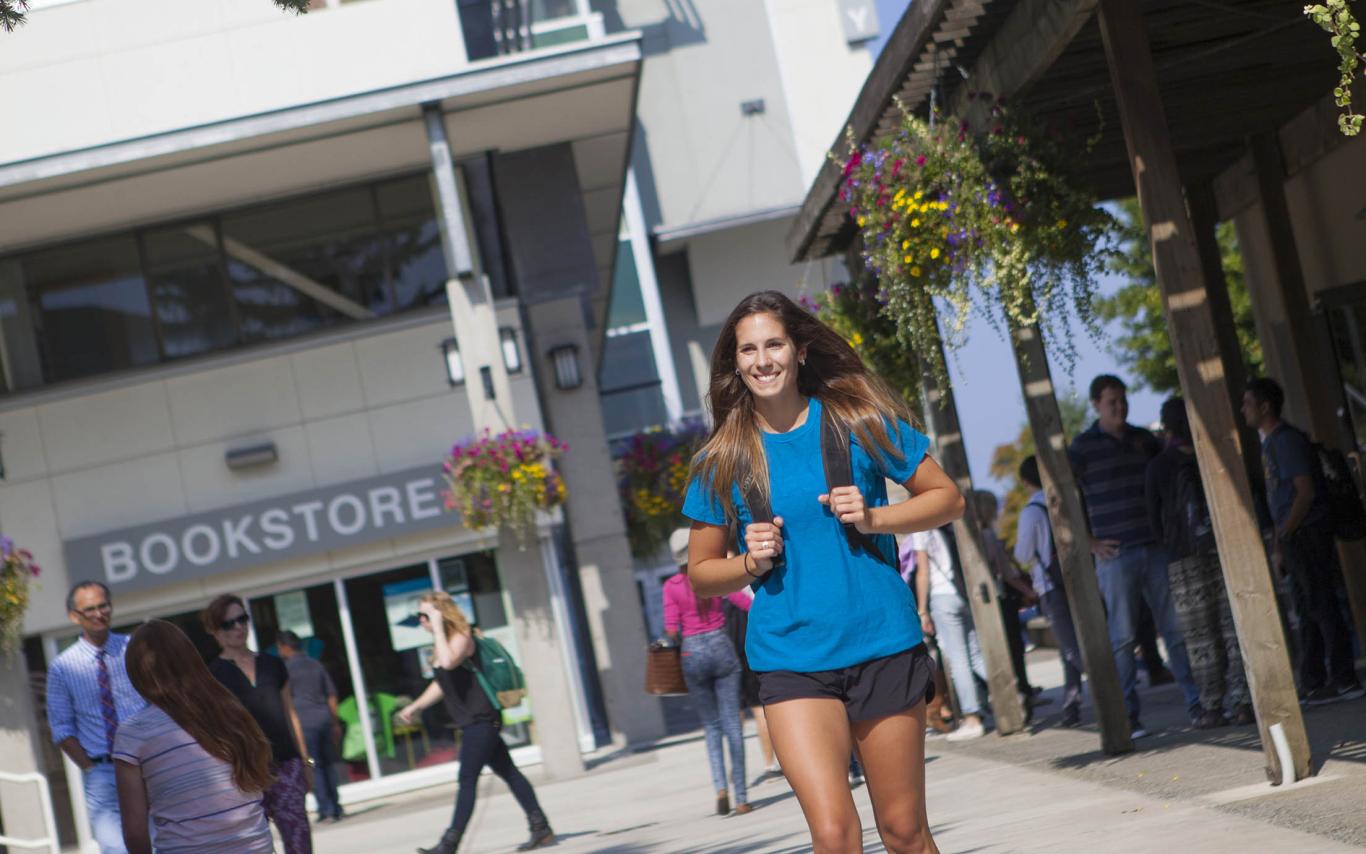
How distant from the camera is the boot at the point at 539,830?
34.4ft

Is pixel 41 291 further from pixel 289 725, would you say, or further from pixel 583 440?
pixel 289 725

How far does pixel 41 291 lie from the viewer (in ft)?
58.2

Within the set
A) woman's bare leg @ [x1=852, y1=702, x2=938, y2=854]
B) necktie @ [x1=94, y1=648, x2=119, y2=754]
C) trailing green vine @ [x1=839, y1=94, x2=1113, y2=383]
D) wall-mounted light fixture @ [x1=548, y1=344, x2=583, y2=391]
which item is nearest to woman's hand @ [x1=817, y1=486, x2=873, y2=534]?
woman's bare leg @ [x1=852, y1=702, x2=938, y2=854]

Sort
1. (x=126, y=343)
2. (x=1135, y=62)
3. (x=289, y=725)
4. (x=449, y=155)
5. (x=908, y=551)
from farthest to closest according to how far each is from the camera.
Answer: (x=126, y=343)
(x=449, y=155)
(x=908, y=551)
(x=289, y=725)
(x=1135, y=62)

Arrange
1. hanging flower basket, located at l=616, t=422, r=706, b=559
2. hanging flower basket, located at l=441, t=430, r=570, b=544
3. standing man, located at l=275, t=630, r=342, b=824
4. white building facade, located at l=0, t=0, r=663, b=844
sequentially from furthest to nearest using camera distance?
hanging flower basket, located at l=616, t=422, r=706, b=559, white building facade, located at l=0, t=0, r=663, b=844, hanging flower basket, located at l=441, t=430, r=570, b=544, standing man, located at l=275, t=630, r=342, b=824

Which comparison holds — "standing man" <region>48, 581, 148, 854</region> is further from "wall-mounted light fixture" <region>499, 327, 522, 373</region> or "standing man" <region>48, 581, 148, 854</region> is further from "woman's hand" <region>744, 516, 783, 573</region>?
"wall-mounted light fixture" <region>499, 327, 522, 373</region>

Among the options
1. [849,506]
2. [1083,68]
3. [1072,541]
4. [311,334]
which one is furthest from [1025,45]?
[311,334]

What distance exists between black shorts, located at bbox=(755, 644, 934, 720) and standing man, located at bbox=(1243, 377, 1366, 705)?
5.97 meters

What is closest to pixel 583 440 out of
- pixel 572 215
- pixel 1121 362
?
pixel 572 215

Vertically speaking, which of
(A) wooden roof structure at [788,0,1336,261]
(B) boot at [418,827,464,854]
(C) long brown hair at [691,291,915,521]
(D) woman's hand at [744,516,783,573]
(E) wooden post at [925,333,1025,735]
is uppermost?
(A) wooden roof structure at [788,0,1336,261]

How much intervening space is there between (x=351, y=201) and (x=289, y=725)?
10.7 meters

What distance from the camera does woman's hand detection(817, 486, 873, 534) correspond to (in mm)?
3941

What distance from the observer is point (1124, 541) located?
977 cm

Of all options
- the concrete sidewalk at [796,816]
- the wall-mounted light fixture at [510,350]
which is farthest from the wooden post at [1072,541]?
the wall-mounted light fixture at [510,350]
